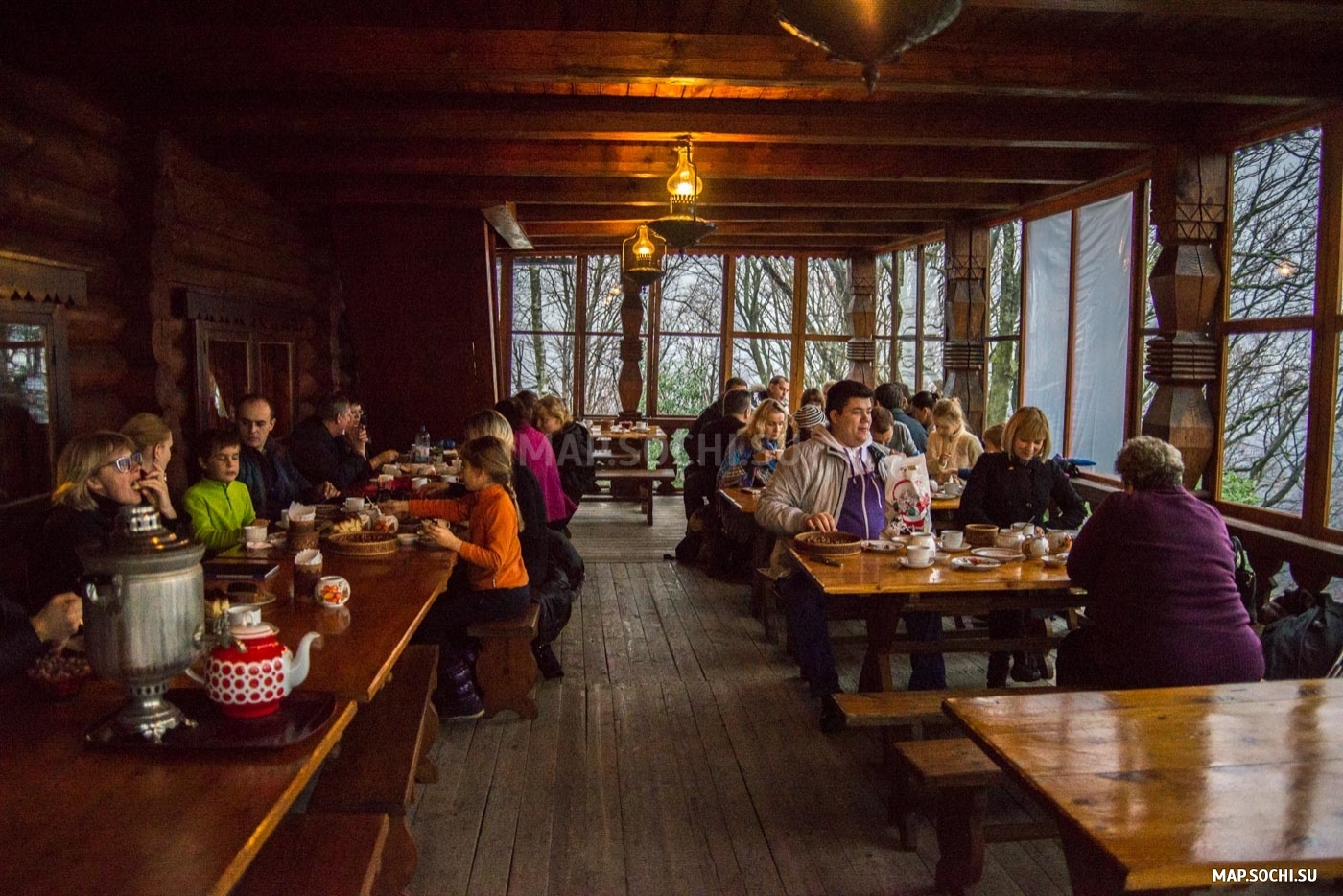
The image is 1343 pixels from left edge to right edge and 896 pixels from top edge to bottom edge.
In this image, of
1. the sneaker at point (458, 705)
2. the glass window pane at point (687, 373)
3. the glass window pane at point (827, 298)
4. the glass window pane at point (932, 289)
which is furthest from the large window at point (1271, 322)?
the glass window pane at point (687, 373)

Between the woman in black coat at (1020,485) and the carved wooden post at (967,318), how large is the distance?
3.78 metres

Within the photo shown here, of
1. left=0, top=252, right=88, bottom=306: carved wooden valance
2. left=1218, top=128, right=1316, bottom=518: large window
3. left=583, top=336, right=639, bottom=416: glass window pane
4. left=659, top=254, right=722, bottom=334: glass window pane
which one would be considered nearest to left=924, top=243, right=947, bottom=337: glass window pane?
left=659, top=254, right=722, bottom=334: glass window pane

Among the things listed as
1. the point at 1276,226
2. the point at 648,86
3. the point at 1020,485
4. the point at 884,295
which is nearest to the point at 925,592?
the point at 1020,485

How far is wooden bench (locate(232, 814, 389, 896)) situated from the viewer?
6.93ft

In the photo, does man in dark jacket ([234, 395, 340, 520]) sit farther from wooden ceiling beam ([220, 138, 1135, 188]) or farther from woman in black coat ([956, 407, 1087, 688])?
woman in black coat ([956, 407, 1087, 688])

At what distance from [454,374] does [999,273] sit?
5346 millimetres

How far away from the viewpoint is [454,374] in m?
8.71

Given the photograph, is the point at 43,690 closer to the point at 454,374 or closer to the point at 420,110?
the point at 420,110

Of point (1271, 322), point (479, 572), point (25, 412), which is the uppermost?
point (1271, 322)

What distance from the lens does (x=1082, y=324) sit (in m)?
7.47

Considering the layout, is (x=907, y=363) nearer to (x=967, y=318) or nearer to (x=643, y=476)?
(x=967, y=318)

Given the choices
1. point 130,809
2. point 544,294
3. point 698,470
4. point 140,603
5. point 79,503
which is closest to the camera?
point 130,809

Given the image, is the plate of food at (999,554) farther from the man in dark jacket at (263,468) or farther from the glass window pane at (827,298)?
the glass window pane at (827,298)

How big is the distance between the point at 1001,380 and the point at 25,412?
777cm
